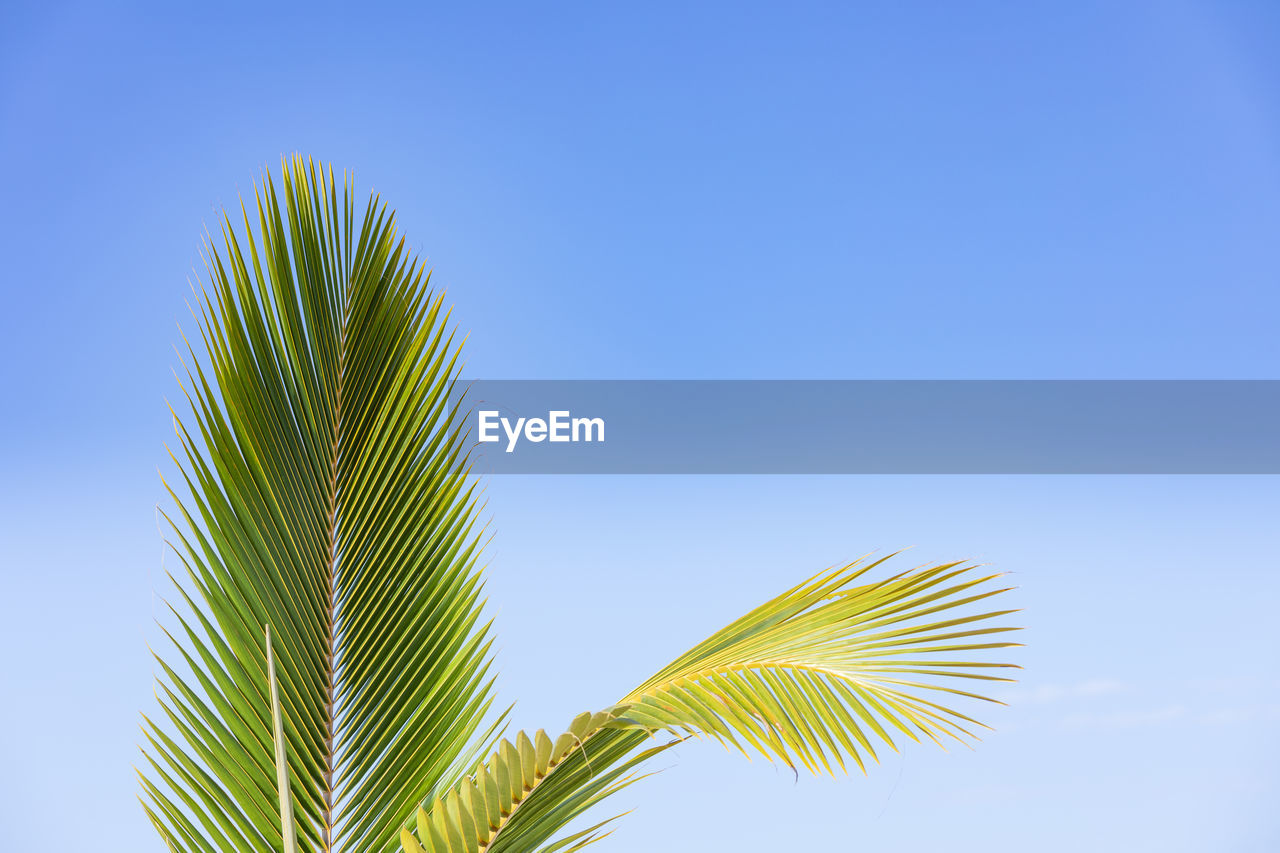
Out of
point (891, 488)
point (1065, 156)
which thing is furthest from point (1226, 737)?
point (1065, 156)

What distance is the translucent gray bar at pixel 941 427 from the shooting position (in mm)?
4270

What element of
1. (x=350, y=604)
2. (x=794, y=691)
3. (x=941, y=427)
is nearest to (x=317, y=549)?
(x=350, y=604)

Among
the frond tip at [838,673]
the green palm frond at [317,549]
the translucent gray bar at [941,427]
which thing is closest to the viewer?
the frond tip at [838,673]

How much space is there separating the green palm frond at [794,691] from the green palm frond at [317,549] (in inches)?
16.2

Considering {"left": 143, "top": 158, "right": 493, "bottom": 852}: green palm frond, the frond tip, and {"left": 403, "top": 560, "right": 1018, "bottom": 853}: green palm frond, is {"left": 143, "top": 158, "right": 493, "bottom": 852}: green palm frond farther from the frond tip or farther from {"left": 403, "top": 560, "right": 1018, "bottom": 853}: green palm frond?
the frond tip

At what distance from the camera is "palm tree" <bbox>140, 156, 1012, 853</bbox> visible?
2.60 feet

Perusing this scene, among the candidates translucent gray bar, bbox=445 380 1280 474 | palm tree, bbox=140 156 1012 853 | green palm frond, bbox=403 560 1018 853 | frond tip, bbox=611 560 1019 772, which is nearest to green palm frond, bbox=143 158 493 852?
palm tree, bbox=140 156 1012 853

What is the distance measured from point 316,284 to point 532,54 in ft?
12.5

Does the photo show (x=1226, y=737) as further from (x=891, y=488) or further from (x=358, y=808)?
(x=358, y=808)

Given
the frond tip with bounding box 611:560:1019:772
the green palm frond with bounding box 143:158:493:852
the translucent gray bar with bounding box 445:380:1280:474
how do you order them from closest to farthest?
the frond tip with bounding box 611:560:1019:772
the green palm frond with bounding box 143:158:493:852
the translucent gray bar with bounding box 445:380:1280:474

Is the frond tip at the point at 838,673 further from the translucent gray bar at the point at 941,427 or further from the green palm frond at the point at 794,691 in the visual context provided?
the translucent gray bar at the point at 941,427

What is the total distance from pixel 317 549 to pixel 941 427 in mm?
3828

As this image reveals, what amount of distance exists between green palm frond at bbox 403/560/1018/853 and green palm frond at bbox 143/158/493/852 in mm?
411

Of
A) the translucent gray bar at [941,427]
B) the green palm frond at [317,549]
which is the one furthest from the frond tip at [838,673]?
the translucent gray bar at [941,427]
